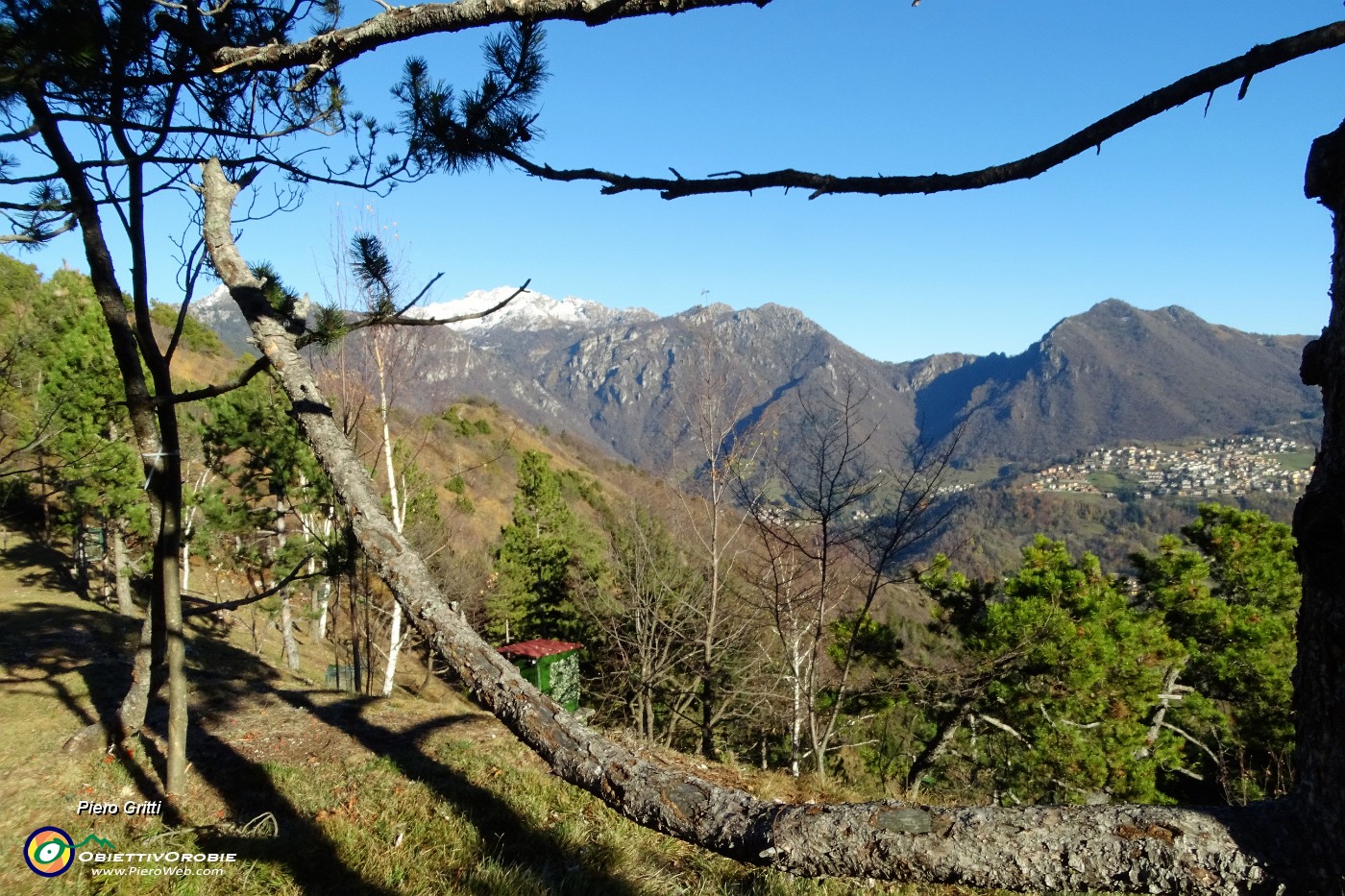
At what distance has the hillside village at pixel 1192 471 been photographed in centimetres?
11481

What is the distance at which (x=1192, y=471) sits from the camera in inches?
5261

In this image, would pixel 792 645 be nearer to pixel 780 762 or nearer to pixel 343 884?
pixel 343 884

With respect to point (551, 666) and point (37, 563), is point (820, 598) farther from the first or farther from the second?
point (37, 563)

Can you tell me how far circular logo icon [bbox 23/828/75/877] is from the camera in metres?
3.14

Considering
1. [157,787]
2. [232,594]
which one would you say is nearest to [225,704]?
[157,787]

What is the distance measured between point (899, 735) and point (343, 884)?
14.1 meters

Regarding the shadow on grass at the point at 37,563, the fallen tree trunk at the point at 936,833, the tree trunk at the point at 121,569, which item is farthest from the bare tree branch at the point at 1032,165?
the shadow on grass at the point at 37,563

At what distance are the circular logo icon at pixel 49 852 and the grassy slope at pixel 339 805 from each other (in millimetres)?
54

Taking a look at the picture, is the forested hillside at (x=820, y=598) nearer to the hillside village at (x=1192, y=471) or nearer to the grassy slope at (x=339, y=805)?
the grassy slope at (x=339, y=805)

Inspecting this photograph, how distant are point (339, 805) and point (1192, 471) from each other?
16392cm

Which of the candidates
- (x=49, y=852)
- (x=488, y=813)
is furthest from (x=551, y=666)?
Answer: (x=49, y=852)

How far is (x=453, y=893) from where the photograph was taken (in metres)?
2.92

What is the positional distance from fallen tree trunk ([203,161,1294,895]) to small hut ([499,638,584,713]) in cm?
1118

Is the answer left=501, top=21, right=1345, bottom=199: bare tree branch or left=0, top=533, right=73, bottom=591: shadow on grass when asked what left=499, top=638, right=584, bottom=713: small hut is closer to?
left=501, top=21, right=1345, bottom=199: bare tree branch
